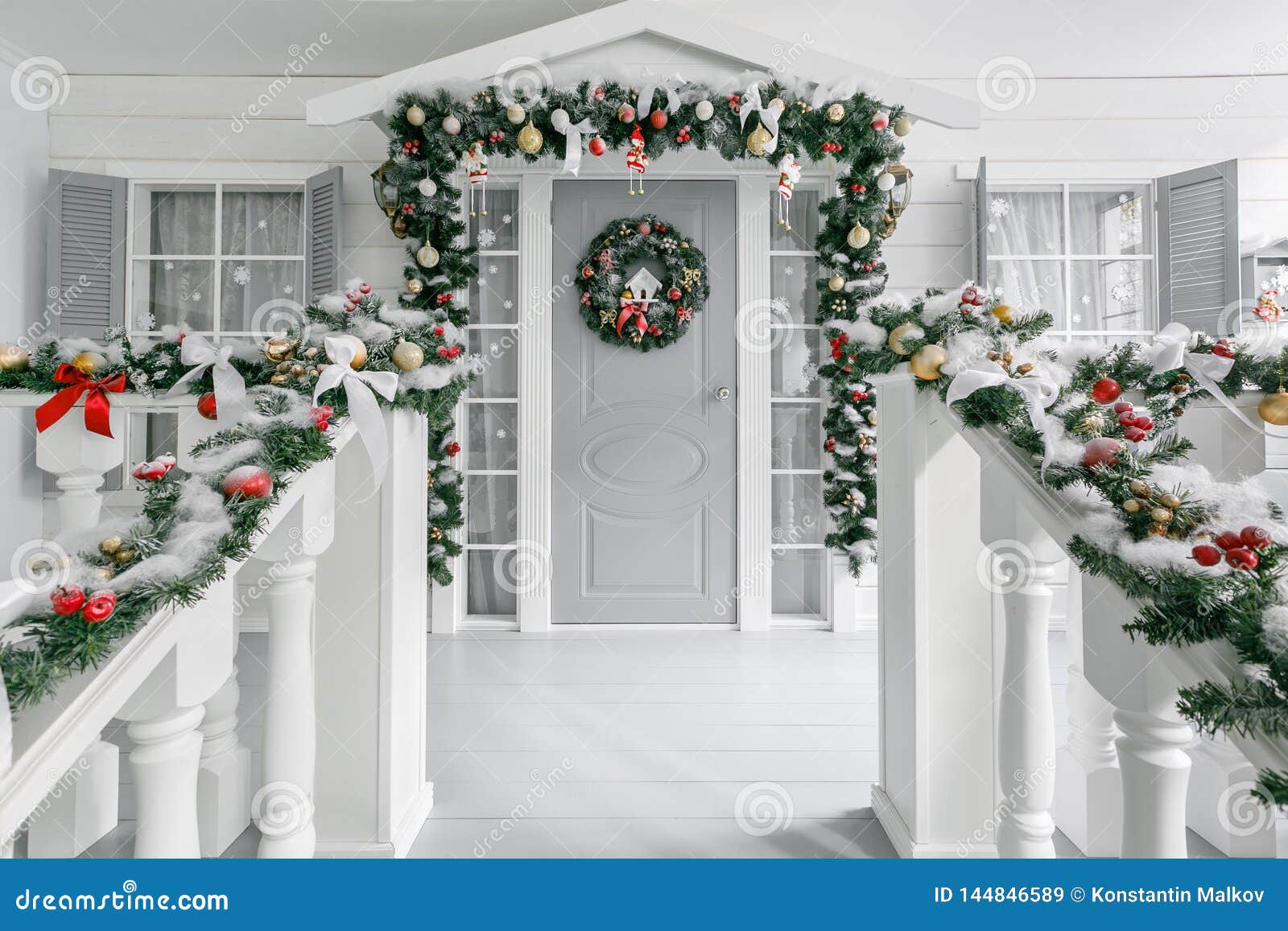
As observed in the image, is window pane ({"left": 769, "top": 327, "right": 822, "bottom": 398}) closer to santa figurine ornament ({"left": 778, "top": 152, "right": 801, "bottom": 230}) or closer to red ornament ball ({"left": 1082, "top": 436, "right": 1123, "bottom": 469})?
santa figurine ornament ({"left": 778, "top": 152, "right": 801, "bottom": 230})

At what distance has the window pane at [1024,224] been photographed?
3414 mm

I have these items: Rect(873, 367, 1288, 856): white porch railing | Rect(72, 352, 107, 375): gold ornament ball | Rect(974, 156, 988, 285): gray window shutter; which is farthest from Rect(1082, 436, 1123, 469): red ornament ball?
Rect(974, 156, 988, 285): gray window shutter

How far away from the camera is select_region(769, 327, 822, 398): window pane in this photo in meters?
3.41

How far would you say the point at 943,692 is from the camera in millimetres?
1465

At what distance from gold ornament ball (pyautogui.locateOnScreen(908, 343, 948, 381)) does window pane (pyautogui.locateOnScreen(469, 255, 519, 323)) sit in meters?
2.40

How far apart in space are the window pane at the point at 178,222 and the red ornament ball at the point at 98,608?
10.7ft

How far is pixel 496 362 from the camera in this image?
339 cm

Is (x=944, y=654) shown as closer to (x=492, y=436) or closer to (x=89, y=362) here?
(x=89, y=362)

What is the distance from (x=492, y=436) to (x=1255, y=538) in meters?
3.01

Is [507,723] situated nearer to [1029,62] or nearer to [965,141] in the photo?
[965,141]

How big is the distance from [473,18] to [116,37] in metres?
1.58

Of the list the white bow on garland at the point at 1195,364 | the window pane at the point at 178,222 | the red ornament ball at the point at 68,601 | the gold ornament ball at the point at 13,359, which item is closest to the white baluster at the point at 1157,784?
the white bow on garland at the point at 1195,364
